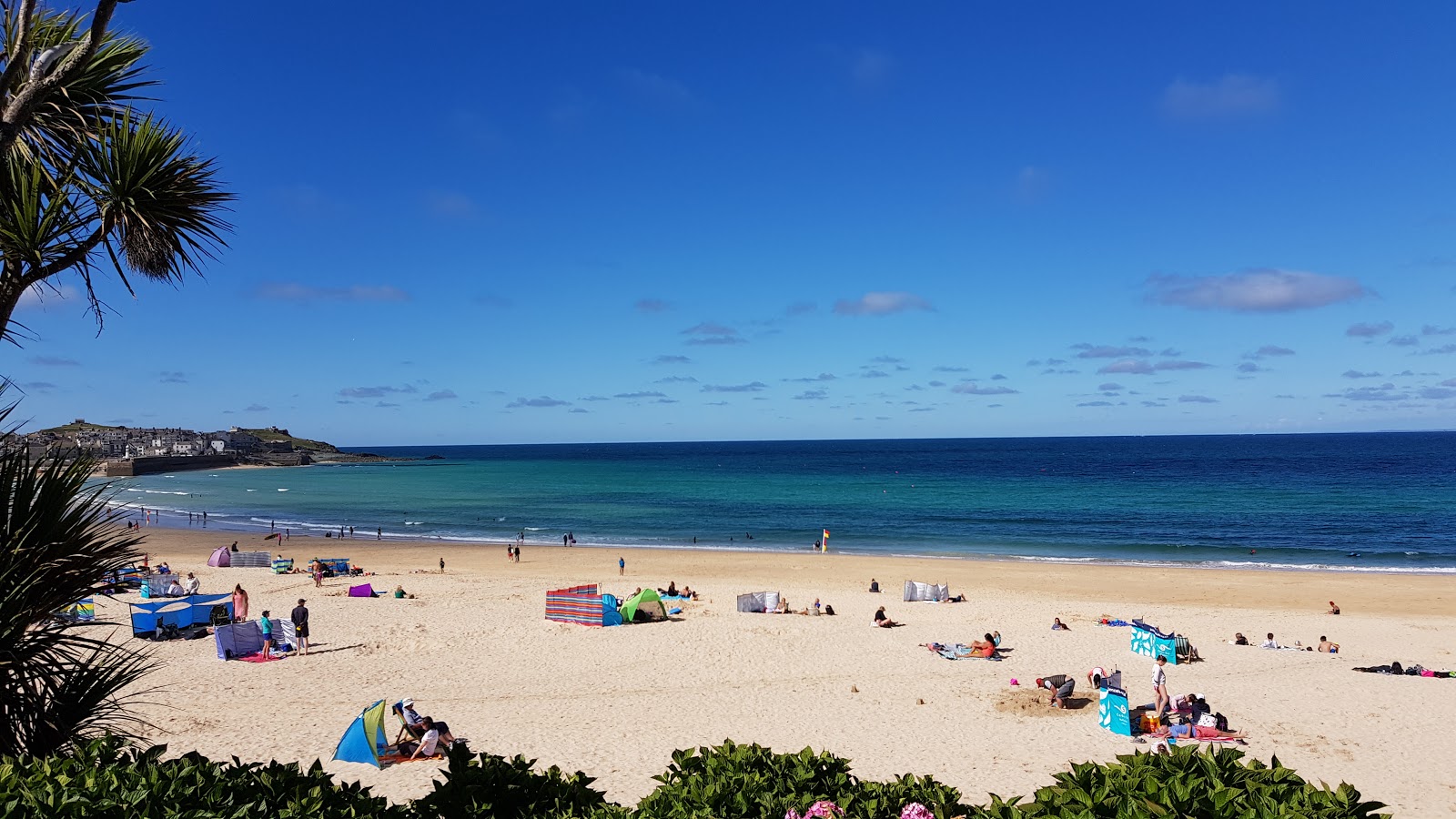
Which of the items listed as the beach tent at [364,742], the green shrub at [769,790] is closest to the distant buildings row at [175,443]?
the beach tent at [364,742]

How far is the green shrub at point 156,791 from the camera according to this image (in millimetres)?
3955

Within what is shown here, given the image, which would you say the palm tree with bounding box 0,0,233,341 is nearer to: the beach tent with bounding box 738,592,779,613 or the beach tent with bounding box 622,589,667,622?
the beach tent with bounding box 622,589,667,622

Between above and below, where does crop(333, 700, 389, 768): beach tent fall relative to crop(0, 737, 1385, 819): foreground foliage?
below

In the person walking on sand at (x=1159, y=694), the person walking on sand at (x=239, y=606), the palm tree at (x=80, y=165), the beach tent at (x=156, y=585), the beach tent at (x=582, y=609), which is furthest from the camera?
the beach tent at (x=156, y=585)

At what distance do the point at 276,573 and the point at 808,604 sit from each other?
21.7m

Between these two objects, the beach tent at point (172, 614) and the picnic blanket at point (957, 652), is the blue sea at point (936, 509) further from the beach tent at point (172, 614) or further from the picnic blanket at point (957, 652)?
the beach tent at point (172, 614)

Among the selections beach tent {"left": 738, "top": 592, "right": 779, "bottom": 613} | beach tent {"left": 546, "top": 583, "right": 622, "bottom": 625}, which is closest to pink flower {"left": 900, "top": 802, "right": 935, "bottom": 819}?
beach tent {"left": 546, "top": 583, "right": 622, "bottom": 625}

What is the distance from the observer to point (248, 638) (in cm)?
1816

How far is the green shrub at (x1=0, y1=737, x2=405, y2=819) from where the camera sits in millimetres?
3955

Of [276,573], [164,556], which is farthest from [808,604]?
[164,556]

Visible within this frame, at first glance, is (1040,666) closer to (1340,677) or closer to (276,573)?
(1340,677)

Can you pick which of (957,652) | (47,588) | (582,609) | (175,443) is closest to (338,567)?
(582,609)

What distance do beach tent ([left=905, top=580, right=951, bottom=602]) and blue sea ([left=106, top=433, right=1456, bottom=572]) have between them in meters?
15.1

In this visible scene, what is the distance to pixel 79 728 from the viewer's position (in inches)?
185
